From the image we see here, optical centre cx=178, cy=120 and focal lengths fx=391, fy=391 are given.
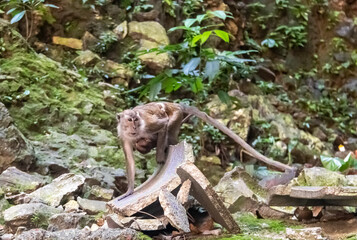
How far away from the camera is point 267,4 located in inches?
433

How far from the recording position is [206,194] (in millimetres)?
2607

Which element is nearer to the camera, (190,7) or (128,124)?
(128,124)

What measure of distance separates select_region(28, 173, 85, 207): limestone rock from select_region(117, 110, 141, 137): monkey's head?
87 cm

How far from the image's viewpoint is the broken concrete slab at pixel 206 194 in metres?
2.58

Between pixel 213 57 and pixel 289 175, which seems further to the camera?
pixel 213 57

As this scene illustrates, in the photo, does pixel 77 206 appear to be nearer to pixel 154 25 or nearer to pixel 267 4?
pixel 154 25

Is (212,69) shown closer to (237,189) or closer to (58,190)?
(237,189)

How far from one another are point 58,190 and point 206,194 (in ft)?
6.16

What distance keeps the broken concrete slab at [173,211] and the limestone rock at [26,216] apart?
121 centimetres

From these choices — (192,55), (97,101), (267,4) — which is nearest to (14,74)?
(97,101)

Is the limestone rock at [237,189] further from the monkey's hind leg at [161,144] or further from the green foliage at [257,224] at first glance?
the monkey's hind leg at [161,144]

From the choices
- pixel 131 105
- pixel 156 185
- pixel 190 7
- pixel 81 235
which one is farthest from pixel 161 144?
pixel 190 7

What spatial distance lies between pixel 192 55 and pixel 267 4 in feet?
19.9

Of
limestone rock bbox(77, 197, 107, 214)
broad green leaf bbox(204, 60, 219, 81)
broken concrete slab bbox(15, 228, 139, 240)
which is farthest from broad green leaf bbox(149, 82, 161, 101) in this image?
broken concrete slab bbox(15, 228, 139, 240)
